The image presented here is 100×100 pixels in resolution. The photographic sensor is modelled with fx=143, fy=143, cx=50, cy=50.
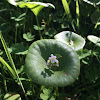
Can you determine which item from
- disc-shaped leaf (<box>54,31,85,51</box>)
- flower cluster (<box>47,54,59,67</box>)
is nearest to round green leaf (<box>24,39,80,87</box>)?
flower cluster (<box>47,54,59,67</box>)

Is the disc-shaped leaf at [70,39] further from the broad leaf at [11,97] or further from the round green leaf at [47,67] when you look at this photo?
the broad leaf at [11,97]

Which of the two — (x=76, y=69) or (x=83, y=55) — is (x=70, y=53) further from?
(x=83, y=55)

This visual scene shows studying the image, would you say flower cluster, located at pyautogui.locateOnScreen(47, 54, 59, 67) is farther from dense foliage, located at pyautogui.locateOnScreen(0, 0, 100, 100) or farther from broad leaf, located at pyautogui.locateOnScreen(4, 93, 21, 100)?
broad leaf, located at pyautogui.locateOnScreen(4, 93, 21, 100)

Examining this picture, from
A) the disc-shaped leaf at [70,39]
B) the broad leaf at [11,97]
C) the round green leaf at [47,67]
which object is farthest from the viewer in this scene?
the disc-shaped leaf at [70,39]

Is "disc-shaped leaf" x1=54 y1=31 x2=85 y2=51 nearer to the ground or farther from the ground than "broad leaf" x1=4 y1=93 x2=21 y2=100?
farther from the ground

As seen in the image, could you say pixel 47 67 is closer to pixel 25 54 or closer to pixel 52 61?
pixel 52 61

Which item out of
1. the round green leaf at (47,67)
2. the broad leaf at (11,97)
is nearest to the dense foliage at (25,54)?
the broad leaf at (11,97)

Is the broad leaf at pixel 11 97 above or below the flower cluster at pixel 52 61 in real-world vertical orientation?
below

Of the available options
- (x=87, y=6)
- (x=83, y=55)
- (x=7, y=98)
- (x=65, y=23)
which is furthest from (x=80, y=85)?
(x=87, y=6)

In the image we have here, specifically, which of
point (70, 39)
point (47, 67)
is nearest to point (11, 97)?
point (47, 67)
